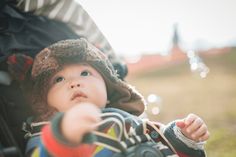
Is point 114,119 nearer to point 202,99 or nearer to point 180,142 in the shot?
point 180,142

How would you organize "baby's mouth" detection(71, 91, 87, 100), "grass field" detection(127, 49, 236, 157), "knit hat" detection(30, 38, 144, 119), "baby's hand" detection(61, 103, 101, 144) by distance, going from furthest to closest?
"grass field" detection(127, 49, 236, 157) → "knit hat" detection(30, 38, 144, 119) → "baby's mouth" detection(71, 91, 87, 100) → "baby's hand" detection(61, 103, 101, 144)

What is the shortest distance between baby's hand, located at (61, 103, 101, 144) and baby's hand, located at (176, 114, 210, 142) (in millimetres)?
414

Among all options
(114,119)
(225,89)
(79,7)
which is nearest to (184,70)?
(225,89)

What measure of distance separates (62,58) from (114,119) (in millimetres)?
298

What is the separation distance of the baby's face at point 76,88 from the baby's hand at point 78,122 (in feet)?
1.07

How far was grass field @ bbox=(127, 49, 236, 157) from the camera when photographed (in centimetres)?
268

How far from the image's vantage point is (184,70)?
6.18 m

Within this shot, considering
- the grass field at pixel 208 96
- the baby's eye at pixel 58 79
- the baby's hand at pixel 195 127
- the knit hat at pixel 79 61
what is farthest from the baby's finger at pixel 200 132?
the grass field at pixel 208 96

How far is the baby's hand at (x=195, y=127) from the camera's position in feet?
3.73

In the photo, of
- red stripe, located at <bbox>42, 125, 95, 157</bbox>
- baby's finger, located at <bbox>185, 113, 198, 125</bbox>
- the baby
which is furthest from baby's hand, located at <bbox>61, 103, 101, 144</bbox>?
baby's finger, located at <bbox>185, 113, 198, 125</bbox>

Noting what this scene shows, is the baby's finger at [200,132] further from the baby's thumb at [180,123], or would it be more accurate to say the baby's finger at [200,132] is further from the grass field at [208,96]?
the grass field at [208,96]

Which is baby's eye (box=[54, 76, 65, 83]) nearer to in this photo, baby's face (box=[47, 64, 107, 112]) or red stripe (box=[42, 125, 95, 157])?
baby's face (box=[47, 64, 107, 112])

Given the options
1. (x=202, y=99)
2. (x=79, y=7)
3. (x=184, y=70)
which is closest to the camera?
(x=79, y=7)

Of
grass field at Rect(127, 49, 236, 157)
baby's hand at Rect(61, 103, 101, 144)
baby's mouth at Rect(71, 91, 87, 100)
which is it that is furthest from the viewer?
grass field at Rect(127, 49, 236, 157)
